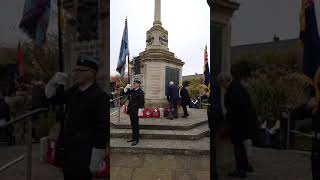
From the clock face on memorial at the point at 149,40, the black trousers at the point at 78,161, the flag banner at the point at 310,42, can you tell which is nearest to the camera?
the flag banner at the point at 310,42

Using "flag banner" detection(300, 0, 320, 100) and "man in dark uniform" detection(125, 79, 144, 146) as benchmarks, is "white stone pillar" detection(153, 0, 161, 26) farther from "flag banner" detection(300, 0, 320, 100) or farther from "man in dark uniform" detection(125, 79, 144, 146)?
"flag banner" detection(300, 0, 320, 100)

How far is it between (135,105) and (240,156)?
0.50 metres

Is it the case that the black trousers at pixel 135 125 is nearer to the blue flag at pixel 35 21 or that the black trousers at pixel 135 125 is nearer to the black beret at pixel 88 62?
the black beret at pixel 88 62

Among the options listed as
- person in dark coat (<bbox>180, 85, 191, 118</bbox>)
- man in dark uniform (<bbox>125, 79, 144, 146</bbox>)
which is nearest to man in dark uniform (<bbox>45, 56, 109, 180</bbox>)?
man in dark uniform (<bbox>125, 79, 144, 146</bbox>)

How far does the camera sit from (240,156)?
158 centimetres

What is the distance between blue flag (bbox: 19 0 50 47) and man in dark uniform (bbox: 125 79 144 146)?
43cm

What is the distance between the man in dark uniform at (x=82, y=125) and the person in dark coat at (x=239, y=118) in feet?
1.74

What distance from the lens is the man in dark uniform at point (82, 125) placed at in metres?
1.63

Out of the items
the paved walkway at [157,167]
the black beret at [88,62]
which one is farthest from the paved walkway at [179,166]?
the black beret at [88,62]

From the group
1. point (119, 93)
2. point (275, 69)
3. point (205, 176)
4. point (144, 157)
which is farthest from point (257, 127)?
point (119, 93)

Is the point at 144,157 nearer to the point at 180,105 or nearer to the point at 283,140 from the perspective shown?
the point at 180,105

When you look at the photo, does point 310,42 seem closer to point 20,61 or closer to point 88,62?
point 88,62

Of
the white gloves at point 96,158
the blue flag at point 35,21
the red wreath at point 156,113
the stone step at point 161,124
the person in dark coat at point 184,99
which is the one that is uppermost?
the blue flag at point 35,21

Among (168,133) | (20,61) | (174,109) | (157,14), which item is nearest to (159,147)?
(168,133)
